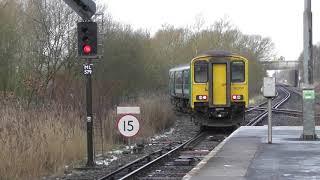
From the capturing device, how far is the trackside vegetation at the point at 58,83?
514 inches

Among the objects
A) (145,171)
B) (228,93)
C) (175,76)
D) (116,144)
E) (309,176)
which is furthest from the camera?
(175,76)

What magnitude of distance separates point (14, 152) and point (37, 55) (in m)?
16.5

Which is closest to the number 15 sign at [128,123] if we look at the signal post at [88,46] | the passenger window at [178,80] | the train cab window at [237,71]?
the signal post at [88,46]

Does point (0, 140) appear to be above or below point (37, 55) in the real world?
below

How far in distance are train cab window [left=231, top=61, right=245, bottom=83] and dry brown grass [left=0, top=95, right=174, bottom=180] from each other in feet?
23.8

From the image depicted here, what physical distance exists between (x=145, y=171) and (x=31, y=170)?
2514mm

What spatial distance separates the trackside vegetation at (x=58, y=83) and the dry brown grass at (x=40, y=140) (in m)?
0.02

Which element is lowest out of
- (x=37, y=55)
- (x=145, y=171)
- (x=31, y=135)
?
(x=145, y=171)

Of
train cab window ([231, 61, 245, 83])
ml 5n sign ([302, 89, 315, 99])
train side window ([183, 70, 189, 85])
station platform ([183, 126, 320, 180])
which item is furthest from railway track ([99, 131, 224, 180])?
train side window ([183, 70, 189, 85])

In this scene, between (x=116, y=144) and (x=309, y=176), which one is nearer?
(x=309, y=176)

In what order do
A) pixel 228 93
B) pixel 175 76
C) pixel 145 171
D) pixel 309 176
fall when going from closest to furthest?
pixel 309 176 → pixel 145 171 → pixel 228 93 → pixel 175 76

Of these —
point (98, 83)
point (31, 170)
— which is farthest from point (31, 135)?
point (98, 83)

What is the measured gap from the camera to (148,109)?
83.8 feet

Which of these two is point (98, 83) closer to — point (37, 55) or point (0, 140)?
point (37, 55)
